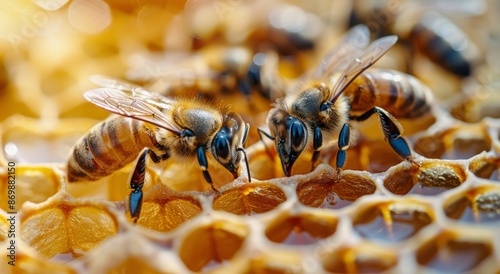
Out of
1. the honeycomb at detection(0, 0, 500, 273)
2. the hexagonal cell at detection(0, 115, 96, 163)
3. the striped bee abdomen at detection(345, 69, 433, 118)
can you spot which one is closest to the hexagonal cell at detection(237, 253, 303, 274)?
the honeycomb at detection(0, 0, 500, 273)

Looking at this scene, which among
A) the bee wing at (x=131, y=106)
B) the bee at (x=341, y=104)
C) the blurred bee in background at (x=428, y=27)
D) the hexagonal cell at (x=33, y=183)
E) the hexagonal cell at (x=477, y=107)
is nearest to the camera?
the bee wing at (x=131, y=106)

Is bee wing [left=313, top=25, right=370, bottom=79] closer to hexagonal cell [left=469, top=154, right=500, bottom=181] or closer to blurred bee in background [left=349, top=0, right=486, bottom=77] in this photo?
blurred bee in background [left=349, top=0, right=486, bottom=77]

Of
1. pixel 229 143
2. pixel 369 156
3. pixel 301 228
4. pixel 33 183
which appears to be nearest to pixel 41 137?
pixel 33 183

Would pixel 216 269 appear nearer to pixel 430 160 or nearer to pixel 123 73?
pixel 430 160

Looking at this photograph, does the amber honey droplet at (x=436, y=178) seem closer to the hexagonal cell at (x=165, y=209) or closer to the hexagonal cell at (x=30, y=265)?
the hexagonal cell at (x=165, y=209)

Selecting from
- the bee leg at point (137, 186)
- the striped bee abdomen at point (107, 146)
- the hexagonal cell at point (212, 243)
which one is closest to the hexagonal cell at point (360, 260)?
the hexagonal cell at point (212, 243)

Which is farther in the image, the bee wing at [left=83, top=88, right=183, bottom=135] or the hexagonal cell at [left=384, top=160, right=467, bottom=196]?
the hexagonal cell at [left=384, top=160, right=467, bottom=196]

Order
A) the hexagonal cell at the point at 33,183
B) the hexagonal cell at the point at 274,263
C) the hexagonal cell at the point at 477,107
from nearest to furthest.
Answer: the hexagonal cell at the point at 274,263 → the hexagonal cell at the point at 33,183 → the hexagonal cell at the point at 477,107

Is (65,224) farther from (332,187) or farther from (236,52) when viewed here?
(236,52)
